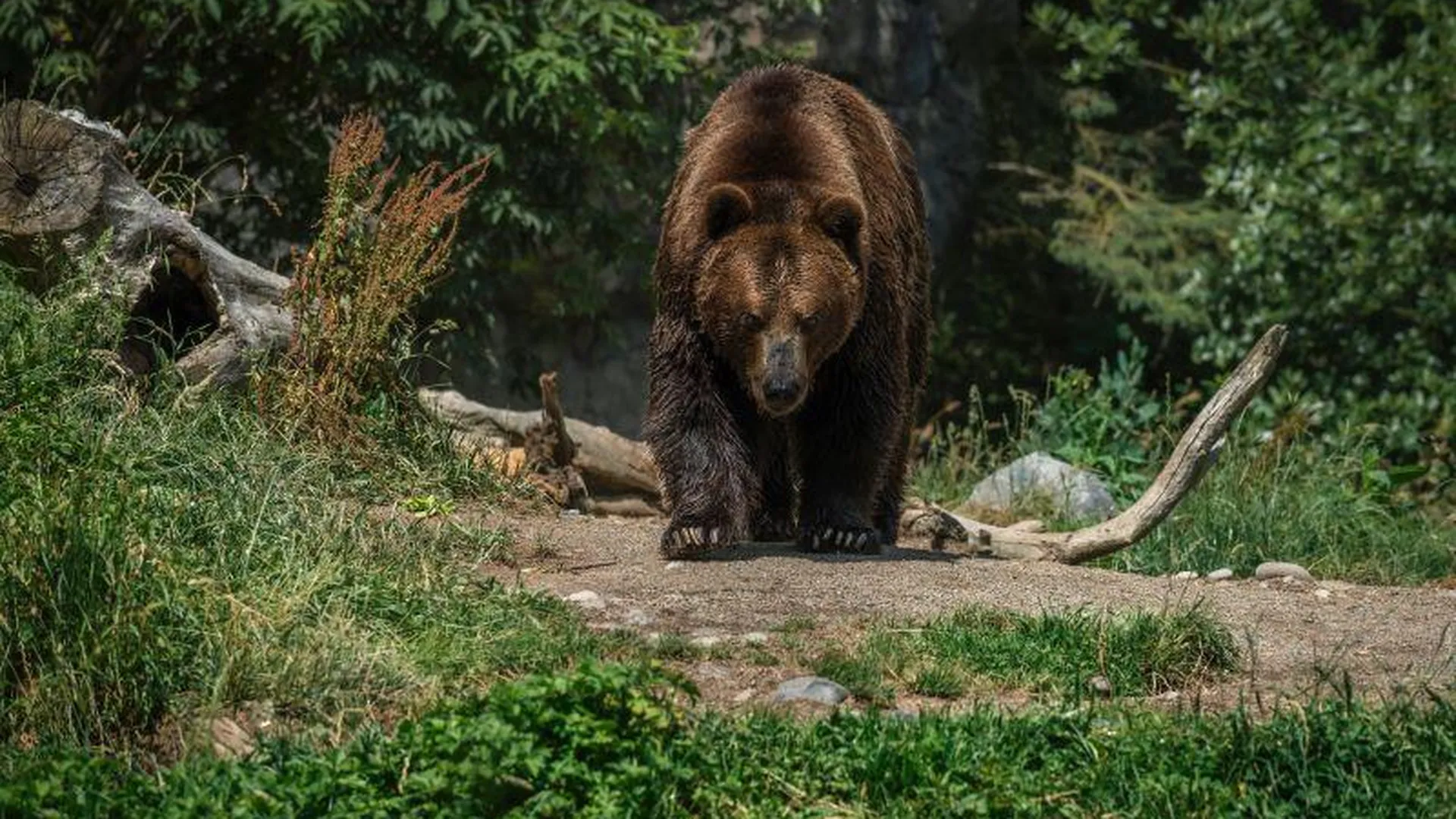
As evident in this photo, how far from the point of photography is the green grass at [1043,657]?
20.2 feet

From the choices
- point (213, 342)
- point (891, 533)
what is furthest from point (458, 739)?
point (891, 533)

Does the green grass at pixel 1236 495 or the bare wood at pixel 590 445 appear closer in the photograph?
the green grass at pixel 1236 495

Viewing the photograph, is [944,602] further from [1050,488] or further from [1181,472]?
[1050,488]

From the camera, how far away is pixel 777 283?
7777 millimetres

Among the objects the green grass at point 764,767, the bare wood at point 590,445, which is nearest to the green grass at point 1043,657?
the green grass at point 764,767

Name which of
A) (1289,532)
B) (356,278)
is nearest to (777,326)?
(356,278)

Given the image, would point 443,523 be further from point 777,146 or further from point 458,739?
point 458,739

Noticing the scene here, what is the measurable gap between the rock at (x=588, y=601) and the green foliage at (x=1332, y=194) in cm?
690

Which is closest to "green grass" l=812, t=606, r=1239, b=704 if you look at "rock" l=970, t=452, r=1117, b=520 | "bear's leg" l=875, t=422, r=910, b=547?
"bear's leg" l=875, t=422, r=910, b=547

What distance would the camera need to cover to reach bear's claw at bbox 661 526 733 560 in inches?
304

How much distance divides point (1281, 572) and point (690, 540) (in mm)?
2691

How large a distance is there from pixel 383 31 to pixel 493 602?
6987 mm

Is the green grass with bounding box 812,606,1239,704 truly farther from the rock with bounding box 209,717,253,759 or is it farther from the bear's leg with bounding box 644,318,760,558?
the rock with bounding box 209,717,253,759

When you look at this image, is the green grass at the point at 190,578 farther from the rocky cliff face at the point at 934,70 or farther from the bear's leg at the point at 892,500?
the rocky cliff face at the point at 934,70
